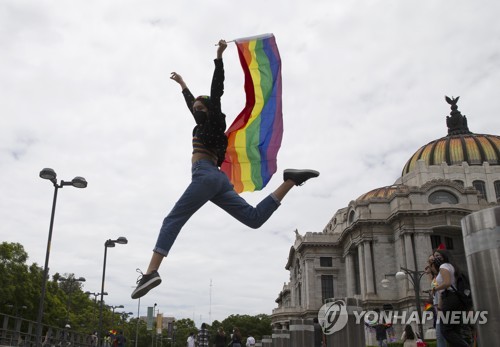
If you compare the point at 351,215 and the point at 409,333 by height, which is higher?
the point at 351,215

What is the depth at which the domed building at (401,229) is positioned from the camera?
51156 mm

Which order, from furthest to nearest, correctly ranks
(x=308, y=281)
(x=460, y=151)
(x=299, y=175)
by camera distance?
(x=308, y=281)
(x=460, y=151)
(x=299, y=175)

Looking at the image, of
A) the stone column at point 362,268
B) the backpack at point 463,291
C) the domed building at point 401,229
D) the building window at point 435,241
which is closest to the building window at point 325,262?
the domed building at point 401,229

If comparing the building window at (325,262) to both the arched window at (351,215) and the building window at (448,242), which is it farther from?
the building window at (448,242)

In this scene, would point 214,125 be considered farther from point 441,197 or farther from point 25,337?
point 441,197

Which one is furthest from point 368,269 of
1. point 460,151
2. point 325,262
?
point 460,151

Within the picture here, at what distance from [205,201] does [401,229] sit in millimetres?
51527

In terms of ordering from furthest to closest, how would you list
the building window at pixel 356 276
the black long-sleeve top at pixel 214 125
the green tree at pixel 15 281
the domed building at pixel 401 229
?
1. the building window at pixel 356 276
2. the domed building at pixel 401 229
3. the green tree at pixel 15 281
4. the black long-sleeve top at pixel 214 125

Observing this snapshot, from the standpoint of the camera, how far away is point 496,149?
64000 millimetres

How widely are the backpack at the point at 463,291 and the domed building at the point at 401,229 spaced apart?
3916cm

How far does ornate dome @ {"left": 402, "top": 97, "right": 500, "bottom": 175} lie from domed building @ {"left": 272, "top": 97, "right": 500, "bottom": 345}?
12cm

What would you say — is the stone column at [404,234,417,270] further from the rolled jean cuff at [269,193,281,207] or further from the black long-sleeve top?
the black long-sleeve top

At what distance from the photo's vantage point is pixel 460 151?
64.6m

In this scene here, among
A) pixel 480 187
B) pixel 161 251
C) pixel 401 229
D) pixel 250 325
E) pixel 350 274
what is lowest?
pixel 161 251
